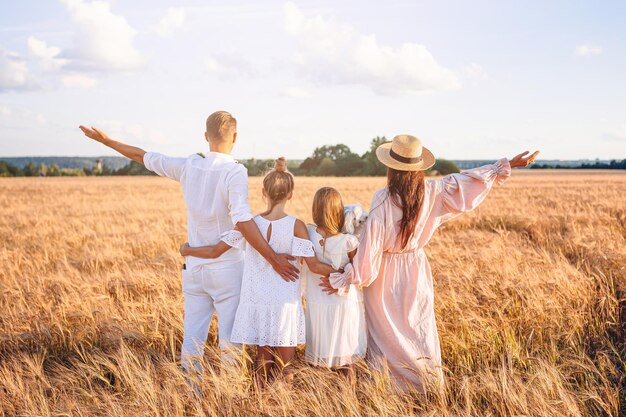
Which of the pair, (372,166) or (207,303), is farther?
(372,166)

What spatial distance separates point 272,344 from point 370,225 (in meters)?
0.94

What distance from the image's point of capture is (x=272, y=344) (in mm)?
3369

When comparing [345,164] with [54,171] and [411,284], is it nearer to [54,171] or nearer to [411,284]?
[54,171]

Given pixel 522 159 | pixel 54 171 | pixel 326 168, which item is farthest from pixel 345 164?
pixel 522 159

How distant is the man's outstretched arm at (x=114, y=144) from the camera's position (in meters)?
3.65

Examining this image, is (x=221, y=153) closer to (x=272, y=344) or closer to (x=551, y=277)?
(x=272, y=344)

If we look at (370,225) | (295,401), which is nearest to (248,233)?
(370,225)

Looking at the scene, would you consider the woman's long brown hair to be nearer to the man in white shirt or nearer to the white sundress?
the white sundress

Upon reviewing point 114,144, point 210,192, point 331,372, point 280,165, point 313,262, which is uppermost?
point 114,144

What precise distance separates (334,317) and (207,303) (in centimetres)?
87

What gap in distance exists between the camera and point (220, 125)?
3420 millimetres

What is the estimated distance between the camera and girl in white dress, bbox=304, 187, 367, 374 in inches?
135

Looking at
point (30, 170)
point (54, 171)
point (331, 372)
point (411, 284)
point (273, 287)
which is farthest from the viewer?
point (54, 171)

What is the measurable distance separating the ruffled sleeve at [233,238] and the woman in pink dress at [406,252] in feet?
1.96
